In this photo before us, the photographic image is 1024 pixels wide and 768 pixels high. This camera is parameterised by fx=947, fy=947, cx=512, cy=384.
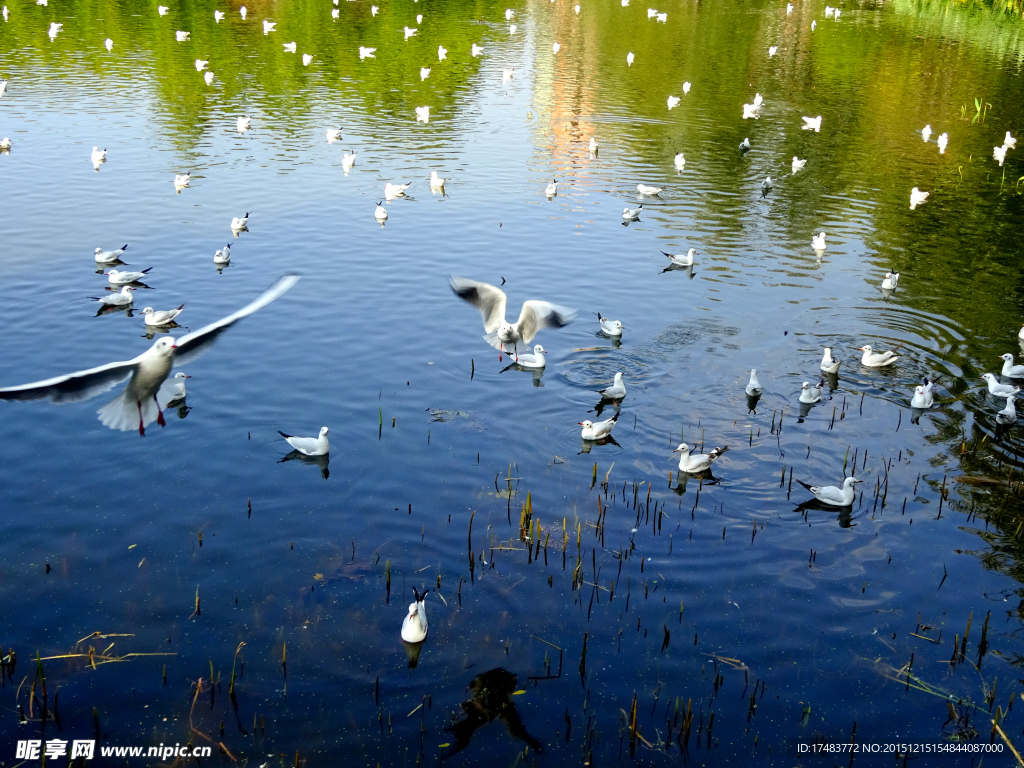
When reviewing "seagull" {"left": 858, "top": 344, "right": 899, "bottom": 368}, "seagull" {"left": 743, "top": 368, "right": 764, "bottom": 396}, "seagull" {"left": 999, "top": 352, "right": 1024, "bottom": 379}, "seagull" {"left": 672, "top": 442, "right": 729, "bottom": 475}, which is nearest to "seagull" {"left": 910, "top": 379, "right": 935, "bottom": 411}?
"seagull" {"left": 858, "top": 344, "right": 899, "bottom": 368}

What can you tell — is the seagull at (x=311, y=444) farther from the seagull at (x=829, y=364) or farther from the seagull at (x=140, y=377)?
the seagull at (x=829, y=364)

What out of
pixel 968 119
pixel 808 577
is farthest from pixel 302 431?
pixel 968 119

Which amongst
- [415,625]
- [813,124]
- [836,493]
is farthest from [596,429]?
[813,124]

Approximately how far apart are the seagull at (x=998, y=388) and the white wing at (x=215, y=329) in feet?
39.8

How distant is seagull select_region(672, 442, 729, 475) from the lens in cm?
1409

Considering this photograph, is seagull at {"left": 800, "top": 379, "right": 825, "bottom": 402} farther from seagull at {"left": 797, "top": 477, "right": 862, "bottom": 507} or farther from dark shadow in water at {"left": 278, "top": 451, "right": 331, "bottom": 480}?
dark shadow in water at {"left": 278, "top": 451, "right": 331, "bottom": 480}

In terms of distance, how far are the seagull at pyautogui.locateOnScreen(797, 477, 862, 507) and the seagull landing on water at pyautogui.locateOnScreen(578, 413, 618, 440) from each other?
10.5ft

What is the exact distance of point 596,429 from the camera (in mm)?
15219

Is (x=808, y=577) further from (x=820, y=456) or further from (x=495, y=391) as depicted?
(x=495, y=391)

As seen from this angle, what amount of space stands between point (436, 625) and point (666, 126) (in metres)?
30.8

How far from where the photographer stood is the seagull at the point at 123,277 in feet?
67.7

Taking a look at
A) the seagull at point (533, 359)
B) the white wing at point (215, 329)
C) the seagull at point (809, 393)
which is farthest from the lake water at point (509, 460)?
the white wing at point (215, 329)

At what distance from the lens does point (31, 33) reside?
50.6 meters

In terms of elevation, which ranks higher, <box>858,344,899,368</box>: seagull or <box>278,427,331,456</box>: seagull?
<box>858,344,899,368</box>: seagull
